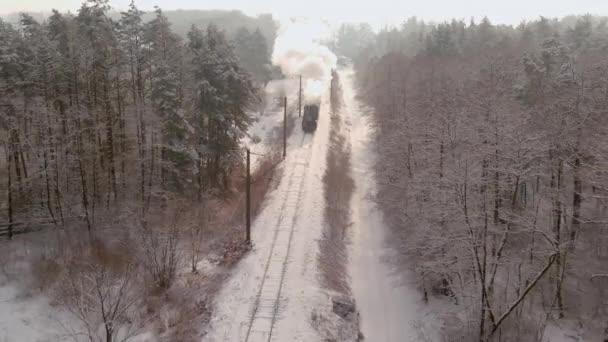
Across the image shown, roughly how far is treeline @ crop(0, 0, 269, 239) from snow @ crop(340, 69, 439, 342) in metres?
10.7

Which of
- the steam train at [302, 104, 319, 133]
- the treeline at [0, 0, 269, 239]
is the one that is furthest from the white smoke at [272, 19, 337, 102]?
the treeline at [0, 0, 269, 239]

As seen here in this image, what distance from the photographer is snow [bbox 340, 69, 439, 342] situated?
23078mm

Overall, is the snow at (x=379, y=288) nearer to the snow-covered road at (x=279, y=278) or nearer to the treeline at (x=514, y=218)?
the treeline at (x=514, y=218)

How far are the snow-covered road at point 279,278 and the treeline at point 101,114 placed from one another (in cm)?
559

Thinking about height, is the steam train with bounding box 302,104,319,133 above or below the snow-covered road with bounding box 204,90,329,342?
above

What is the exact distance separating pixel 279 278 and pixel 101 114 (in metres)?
13.6

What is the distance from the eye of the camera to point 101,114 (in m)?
28.3

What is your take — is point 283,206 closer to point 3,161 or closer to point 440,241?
point 440,241

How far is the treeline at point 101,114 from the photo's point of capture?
26109 millimetres

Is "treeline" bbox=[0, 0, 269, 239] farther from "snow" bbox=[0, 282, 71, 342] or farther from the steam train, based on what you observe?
the steam train

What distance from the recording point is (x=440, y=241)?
20797 mm

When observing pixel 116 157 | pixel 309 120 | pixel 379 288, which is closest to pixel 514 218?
pixel 379 288

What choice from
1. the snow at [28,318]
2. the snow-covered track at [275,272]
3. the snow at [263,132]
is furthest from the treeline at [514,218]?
the snow at [263,132]

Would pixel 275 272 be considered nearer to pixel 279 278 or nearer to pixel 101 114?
pixel 279 278
